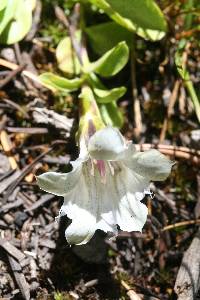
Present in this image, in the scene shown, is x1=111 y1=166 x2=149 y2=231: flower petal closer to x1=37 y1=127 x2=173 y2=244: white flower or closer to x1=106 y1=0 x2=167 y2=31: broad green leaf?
x1=37 y1=127 x2=173 y2=244: white flower

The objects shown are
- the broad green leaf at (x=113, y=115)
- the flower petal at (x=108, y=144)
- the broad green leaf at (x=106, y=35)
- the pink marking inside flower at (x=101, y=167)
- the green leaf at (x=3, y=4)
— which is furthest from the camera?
the broad green leaf at (x=106, y=35)

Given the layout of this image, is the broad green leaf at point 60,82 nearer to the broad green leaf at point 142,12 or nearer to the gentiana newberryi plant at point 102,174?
the gentiana newberryi plant at point 102,174

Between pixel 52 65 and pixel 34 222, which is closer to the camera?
pixel 34 222

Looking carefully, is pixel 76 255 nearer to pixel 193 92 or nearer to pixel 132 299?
pixel 132 299

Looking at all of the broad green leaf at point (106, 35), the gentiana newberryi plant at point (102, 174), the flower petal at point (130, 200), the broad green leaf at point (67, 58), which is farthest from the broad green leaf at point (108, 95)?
the flower petal at point (130, 200)

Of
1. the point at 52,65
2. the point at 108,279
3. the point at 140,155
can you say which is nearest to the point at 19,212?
the point at 108,279
